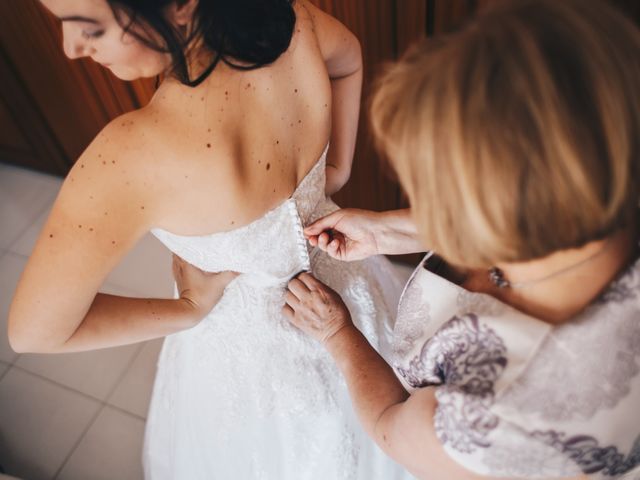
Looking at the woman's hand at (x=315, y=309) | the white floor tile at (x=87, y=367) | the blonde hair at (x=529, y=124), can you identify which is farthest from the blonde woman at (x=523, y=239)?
the white floor tile at (x=87, y=367)

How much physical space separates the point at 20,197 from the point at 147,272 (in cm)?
86

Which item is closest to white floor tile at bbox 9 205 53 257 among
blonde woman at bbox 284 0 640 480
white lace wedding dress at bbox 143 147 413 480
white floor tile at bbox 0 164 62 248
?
white floor tile at bbox 0 164 62 248

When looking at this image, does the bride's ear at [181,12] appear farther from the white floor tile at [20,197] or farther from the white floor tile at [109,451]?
the white floor tile at [20,197]

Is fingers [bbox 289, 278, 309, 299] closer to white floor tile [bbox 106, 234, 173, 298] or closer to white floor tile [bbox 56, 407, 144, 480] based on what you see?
white floor tile [bbox 56, 407, 144, 480]

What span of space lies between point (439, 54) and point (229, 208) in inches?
16.9

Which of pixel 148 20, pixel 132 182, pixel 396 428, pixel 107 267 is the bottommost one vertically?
pixel 396 428

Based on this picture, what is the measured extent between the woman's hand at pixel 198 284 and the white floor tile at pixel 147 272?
1.15 meters

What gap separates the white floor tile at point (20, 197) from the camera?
2.44 meters

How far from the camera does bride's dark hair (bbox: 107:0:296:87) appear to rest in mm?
662

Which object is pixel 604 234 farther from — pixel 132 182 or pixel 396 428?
pixel 132 182

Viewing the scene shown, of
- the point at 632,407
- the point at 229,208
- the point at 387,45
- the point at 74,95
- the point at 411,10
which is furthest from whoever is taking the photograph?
the point at 74,95

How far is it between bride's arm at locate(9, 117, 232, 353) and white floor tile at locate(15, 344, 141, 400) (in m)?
1.14

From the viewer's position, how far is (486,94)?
1.59 feet

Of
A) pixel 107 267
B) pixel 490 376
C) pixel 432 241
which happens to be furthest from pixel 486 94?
pixel 107 267
